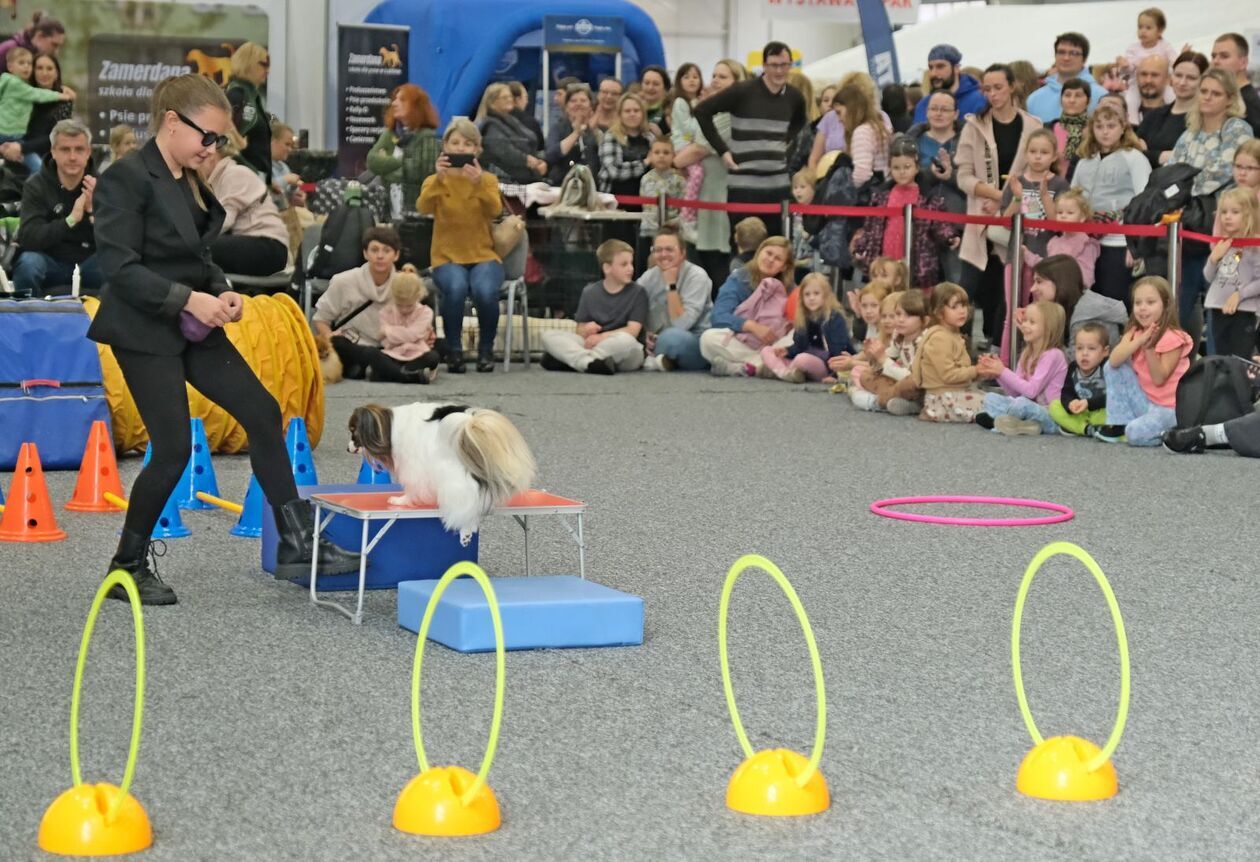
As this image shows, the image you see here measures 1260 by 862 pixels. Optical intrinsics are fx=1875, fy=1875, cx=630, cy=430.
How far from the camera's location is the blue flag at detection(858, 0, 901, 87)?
16.6m

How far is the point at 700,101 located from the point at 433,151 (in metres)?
2.03

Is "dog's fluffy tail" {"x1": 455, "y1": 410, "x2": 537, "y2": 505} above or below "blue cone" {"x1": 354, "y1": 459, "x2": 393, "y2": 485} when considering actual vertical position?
above

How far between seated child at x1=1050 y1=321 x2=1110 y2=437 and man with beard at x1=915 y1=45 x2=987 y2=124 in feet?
10.8

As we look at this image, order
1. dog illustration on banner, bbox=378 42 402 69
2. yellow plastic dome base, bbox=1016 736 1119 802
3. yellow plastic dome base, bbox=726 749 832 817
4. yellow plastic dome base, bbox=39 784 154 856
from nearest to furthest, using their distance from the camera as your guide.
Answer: yellow plastic dome base, bbox=39 784 154 856 < yellow plastic dome base, bbox=726 749 832 817 < yellow plastic dome base, bbox=1016 736 1119 802 < dog illustration on banner, bbox=378 42 402 69

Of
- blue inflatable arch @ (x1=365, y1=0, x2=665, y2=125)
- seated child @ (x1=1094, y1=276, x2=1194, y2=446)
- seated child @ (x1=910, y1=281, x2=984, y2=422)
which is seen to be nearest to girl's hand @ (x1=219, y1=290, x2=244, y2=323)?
seated child @ (x1=1094, y1=276, x2=1194, y2=446)

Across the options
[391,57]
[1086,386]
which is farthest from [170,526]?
[391,57]

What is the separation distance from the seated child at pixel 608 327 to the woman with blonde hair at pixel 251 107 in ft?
8.39

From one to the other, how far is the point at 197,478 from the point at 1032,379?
4736mm

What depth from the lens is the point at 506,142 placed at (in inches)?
572

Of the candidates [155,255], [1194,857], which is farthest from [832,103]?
[1194,857]

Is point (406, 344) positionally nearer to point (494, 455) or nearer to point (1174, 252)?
point (1174, 252)

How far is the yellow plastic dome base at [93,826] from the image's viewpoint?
3.30 meters

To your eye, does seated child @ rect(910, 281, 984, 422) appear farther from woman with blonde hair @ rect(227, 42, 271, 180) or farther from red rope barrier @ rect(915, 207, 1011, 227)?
woman with blonde hair @ rect(227, 42, 271, 180)

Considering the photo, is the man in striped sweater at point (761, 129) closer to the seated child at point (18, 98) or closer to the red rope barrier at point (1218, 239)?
the red rope barrier at point (1218, 239)
